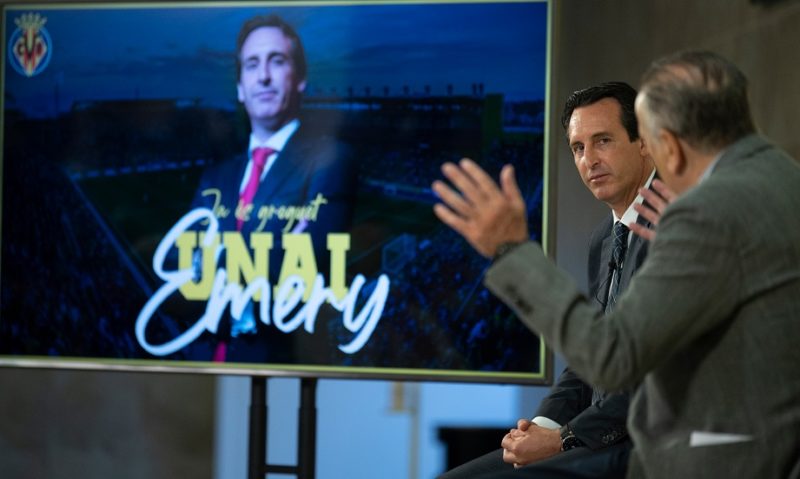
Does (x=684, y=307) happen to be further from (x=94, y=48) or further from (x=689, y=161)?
(x=94, y=48)

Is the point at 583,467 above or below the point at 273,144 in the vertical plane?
below

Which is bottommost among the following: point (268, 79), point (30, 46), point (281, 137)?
point (281, 137)

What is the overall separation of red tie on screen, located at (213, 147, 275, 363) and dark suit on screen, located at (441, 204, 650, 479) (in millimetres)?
892

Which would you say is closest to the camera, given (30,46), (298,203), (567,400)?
(567,400)

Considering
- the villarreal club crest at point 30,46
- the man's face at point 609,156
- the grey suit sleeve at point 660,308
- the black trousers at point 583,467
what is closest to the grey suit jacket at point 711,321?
the grey suit sleeve at point 660,308

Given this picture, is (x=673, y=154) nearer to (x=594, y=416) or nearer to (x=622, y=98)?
(x=594, y=416)

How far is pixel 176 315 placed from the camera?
3.43m

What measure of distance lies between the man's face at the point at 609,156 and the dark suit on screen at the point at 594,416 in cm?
11

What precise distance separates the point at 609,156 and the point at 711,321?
1.22 meters

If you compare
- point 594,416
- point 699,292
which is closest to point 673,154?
point 699,292

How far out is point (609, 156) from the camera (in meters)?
2.86

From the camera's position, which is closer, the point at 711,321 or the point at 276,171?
the point at 711,321

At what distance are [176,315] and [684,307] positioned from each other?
209 centimetres

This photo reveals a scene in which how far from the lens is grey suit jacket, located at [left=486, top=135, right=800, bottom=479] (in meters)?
1.67
